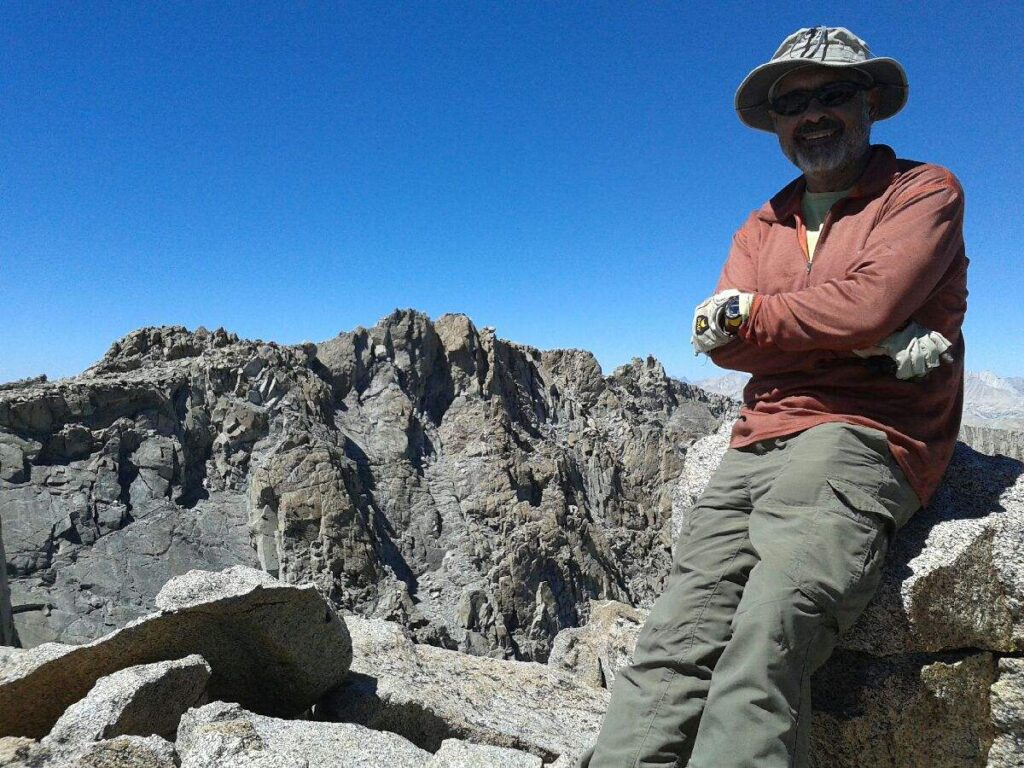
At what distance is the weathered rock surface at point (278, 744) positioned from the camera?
3525mm

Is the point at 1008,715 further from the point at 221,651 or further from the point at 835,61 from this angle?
the point at 221,651

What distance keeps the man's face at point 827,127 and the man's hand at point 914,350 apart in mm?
1069

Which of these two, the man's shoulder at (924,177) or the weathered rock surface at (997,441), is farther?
the weathered rock surface at (997,441)

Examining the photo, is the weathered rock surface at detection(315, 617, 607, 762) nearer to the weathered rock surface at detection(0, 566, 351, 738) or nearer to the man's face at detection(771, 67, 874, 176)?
the weathered rock surface at detection(0, 566, 351, 738)

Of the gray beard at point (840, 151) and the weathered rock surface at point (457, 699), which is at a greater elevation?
the gray beard at point (840, 151)

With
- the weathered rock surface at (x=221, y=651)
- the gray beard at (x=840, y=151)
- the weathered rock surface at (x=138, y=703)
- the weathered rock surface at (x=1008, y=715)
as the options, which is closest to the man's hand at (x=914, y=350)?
the gray beard at (x=840, y=151)

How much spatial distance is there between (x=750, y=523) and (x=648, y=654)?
0.78 m

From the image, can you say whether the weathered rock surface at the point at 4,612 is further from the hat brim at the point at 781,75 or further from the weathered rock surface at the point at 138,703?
the hat brim at the point at 781,75

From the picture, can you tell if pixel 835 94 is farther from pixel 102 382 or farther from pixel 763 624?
pixel 102 382

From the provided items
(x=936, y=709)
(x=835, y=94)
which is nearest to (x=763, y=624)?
(x=936, y=709)

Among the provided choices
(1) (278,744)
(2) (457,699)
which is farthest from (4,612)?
(1) (278,744)

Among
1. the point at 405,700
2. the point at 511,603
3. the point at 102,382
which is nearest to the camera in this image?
the point at 405,700

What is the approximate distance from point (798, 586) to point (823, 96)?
2646 mm

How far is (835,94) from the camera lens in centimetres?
372
